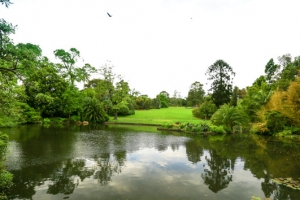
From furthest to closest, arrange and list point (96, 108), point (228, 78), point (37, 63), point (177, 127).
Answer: point (228, 78)
point (96, 108)
point (177, 127)
point (37, 63)

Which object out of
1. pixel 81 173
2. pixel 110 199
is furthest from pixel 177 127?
pixel 110 199

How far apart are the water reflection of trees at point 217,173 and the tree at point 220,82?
26863mm

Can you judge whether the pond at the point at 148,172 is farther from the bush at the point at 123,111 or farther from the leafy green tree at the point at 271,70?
the leafy green tree at the point at 271,70

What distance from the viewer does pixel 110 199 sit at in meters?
6.61

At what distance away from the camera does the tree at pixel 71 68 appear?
3625 cm

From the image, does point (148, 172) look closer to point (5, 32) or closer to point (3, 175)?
point (3, 175)

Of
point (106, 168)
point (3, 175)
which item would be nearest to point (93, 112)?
point (106, 168)

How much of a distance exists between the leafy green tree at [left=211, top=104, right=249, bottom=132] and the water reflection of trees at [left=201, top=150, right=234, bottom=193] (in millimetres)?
12363

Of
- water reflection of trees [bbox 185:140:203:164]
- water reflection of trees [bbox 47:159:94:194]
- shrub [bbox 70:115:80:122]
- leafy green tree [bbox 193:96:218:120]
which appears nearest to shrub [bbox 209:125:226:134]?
water reflection of trees [bbox 185:140:203:164]

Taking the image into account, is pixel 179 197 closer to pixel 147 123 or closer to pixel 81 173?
pixel 81 173

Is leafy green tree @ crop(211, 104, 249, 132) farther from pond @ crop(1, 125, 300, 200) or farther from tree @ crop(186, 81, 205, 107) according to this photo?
tree @ crop(186, 81, 205, 107)

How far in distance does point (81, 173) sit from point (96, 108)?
25.8 m

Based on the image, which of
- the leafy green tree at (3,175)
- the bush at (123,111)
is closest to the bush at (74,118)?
the bush at (123,111)

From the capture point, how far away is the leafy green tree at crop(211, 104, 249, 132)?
77.4 feet
